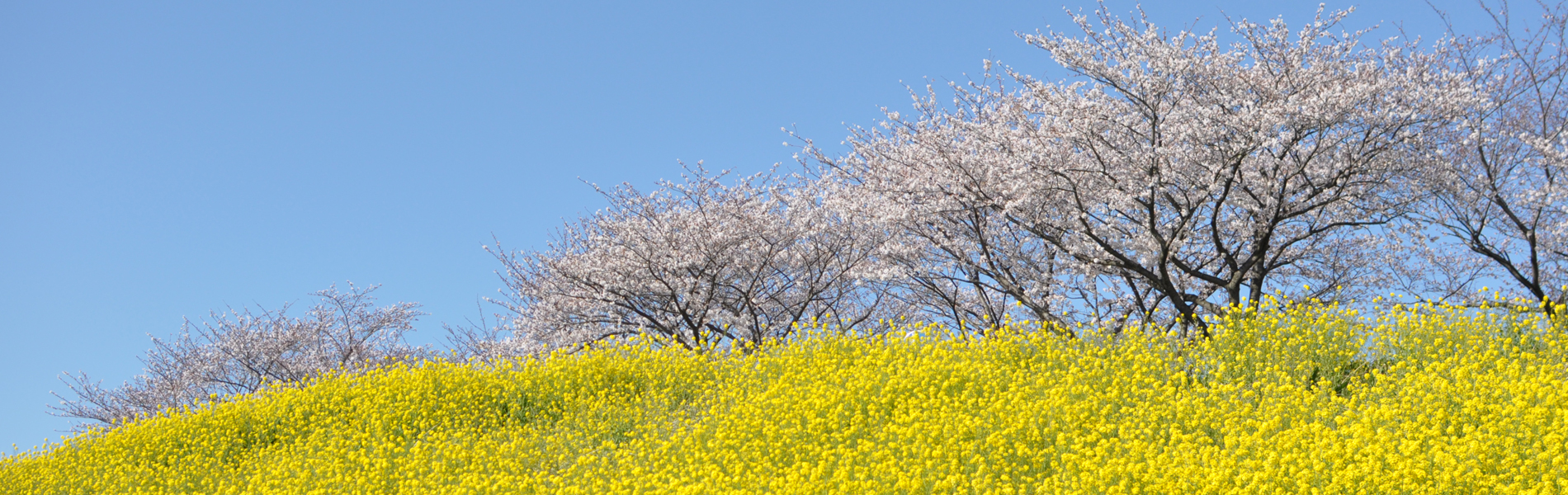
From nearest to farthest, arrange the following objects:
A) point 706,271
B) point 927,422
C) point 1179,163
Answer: point 927,422 → point 1179,163 → point 706,271

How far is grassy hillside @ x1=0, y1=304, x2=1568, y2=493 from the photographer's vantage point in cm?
645

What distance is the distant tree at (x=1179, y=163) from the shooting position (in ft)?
42.6

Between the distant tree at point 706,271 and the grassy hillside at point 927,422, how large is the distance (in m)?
5.29

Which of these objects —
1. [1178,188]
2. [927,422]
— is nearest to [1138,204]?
[1178,188]

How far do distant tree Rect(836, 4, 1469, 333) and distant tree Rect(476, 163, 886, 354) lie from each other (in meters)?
2.89

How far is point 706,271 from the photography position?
767 inches

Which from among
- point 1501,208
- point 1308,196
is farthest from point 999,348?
point 1501,208

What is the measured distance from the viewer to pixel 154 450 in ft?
43.3

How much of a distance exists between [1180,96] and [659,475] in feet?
30.0

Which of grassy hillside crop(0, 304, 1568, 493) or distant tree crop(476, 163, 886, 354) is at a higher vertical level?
distant tree crop(476, 163, 886, 354)

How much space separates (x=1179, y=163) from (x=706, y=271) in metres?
9.11

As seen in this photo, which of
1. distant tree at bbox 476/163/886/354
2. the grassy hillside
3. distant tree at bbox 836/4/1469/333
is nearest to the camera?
the grassy hillside

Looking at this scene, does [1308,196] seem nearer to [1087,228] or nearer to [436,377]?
[1087,228]

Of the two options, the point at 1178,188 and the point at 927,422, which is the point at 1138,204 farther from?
the point at 927,422
